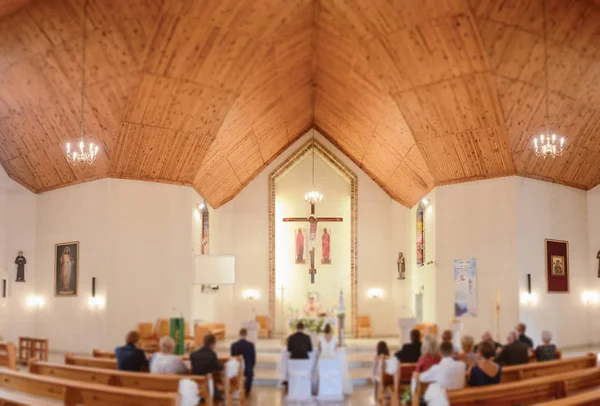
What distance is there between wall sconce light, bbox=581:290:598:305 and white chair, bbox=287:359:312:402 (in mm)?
8337

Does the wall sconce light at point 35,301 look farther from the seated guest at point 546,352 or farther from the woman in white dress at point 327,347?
the seated guest at point 546,352

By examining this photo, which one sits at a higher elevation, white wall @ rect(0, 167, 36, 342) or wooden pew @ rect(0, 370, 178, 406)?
white wall @ rect(0, 167, 36, 342)

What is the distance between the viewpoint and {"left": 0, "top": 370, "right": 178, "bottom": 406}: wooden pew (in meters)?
5.91

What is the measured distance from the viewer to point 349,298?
19641 mm

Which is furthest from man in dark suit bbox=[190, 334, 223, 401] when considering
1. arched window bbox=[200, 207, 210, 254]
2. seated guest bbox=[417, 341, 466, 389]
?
arched window bbox=[200, 207, 210, 254]

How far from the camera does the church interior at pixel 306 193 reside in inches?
420

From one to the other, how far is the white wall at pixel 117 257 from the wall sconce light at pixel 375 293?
242 inches

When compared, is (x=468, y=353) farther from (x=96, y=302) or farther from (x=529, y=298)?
(x=96, y=302)

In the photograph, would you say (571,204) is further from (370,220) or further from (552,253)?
(370,220)

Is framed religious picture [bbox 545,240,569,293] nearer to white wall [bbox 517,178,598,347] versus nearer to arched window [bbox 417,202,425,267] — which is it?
white wall [bbox 517,178,598,347]

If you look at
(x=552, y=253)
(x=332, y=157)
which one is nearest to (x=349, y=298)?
(x=332, y=157)

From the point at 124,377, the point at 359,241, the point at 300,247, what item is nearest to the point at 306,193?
the point at 300,247

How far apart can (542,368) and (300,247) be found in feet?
39.0

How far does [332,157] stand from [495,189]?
255 inches
